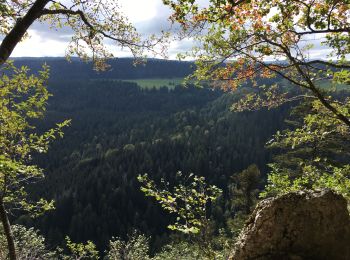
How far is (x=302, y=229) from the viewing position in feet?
29.5

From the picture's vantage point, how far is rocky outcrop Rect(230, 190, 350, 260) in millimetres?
8906

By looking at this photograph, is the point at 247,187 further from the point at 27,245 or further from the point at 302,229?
the point at 302,229

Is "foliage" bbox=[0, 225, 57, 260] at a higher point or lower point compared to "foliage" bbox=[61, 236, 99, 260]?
lower

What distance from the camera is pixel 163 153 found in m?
194

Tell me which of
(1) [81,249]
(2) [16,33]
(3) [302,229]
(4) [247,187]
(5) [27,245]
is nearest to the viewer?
(3) [302,229]

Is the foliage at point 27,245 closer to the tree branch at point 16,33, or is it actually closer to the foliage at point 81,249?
the foliage at point 81,249

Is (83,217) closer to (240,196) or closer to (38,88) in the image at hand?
(240,196)

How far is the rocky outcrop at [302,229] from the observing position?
8.91 m

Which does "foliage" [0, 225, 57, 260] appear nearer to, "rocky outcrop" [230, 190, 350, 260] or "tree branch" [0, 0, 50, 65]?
"tree branch" [0, 0, 50, 65]

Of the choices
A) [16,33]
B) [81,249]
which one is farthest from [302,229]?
[81,249]

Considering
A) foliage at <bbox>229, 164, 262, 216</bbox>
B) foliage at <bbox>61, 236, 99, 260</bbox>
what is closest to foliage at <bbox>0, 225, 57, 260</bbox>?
foliage at <bbox>61, 236, 99, 260</bbox>

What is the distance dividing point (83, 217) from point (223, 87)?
133009 mm

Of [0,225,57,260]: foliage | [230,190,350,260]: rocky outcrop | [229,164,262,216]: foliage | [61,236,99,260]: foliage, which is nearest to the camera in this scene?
[230,190,350,260]: rocky outcrop

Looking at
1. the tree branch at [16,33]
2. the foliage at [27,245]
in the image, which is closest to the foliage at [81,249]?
the foliage at [27,245]
